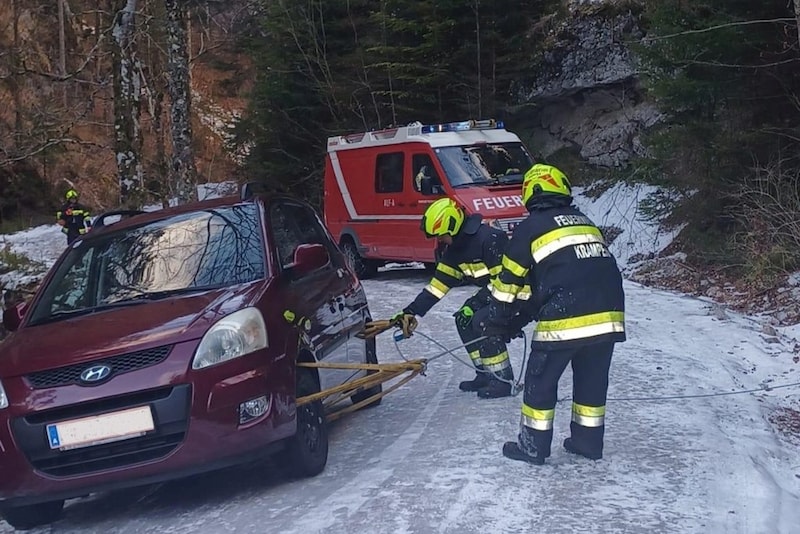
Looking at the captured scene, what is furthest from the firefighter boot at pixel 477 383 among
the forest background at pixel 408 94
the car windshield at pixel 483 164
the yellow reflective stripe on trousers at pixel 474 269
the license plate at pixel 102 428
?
the car windshield at pixel 483 164

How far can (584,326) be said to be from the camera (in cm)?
482

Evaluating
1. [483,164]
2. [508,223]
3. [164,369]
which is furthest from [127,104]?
[164,369]

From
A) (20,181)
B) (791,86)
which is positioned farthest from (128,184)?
(20,181)

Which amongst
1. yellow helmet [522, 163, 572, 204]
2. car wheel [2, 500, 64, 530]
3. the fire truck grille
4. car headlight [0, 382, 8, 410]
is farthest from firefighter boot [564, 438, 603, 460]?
the fire truck grille

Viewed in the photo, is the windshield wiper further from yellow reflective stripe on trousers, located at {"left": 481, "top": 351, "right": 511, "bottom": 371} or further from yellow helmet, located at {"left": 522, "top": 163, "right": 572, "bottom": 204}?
yellow reflective stripe on trousers, located at {"left": 481, "top": 351, "right": 511, "bottom": 371}

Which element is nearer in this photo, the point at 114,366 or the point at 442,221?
the point at 114,366

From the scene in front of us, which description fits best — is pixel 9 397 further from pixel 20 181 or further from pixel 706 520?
pixel 20 181

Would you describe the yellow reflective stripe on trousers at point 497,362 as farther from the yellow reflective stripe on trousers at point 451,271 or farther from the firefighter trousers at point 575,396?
the firefighter trousers at point 575,396

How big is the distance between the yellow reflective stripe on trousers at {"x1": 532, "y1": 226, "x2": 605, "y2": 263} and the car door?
150 cm

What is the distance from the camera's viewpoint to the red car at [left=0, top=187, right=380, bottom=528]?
4414mm

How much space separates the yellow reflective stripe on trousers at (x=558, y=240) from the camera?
15.9ft

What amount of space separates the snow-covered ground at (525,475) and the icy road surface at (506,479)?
0.04 ft

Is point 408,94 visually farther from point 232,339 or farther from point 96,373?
point 96,373

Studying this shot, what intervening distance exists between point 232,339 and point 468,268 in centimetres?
254
